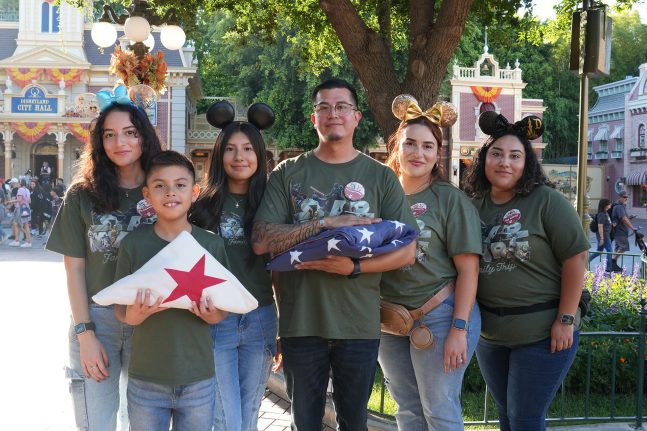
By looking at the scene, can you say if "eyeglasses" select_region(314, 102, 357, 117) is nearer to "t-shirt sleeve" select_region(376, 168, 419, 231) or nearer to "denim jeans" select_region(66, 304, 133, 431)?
"t-shirt sleeve" select_region(376, 168, 419, 231)

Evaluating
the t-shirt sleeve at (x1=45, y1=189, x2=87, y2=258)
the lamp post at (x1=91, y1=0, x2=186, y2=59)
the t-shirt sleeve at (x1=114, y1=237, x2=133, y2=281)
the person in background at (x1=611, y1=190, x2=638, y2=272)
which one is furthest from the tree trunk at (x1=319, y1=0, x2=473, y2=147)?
the person in background at (x1=611, y1=190, x2=638, y2=272)

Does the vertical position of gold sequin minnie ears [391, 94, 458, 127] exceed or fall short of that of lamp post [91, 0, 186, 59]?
it falls short

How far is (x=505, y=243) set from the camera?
331 centimetres

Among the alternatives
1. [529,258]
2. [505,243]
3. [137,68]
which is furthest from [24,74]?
[529,258]

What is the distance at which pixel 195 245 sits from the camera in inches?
115

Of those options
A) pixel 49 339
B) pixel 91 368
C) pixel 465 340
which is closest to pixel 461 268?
pixel 465 340

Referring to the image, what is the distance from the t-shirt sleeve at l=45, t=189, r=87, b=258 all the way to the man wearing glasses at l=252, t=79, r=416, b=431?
2.82 feet

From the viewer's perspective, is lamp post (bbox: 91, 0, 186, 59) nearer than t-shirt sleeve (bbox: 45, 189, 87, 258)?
No

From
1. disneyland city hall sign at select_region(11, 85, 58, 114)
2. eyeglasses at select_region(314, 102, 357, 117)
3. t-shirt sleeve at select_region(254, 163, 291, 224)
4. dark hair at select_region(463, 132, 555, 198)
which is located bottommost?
t-shirt sleeve at select_region(254, 163, 291, 224)

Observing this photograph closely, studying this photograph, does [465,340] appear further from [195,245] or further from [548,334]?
[195,245]

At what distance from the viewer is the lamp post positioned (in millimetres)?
7688

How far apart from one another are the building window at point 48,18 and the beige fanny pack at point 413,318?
31.9 metres

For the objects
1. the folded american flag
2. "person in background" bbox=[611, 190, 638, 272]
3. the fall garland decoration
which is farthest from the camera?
"person in background" bbox=[611, 190, 638, 272]

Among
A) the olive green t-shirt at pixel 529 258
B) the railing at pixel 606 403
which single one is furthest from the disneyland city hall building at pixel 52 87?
the olive green t-shirt at pixel 529 258
